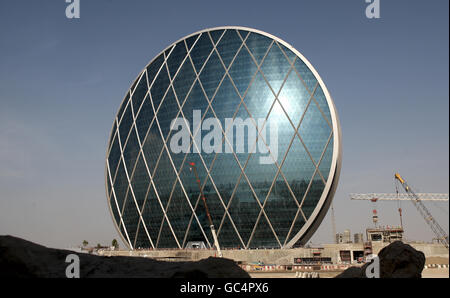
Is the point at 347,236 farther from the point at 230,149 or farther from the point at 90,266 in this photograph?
the point at 90,266

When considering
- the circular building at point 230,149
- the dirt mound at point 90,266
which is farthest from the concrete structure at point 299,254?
the dirt mound at point 90,266

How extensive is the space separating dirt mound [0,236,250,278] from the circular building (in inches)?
1337

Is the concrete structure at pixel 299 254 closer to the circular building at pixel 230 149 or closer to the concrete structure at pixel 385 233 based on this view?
the circular building at pixel 230 149

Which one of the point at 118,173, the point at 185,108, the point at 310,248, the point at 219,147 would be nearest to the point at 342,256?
the point at 310,248

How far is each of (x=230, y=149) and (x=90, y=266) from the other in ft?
118

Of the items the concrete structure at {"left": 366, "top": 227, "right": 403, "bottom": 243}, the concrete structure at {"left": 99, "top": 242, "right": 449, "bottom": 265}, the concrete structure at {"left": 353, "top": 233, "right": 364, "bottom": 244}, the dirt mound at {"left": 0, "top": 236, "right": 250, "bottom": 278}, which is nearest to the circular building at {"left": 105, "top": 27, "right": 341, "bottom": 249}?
the concrete structure at {"left": 99, "top": 242, "right": 449, "bottom": 265}

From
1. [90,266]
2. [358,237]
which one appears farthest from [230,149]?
[90,266]

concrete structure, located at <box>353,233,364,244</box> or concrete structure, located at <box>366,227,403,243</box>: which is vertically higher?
concrete structure, located at <box>366,227,403,243</box>

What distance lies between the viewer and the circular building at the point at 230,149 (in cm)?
4109

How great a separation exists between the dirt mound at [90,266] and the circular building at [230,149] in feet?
111

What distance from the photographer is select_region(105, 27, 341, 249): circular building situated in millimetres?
41094

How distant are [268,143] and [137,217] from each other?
20.8 metres

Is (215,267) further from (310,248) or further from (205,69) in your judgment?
(205,69)

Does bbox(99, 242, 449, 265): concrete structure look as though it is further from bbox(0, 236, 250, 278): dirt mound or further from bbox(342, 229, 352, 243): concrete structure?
bbox(0, 236, 250, 278): dirt mound
